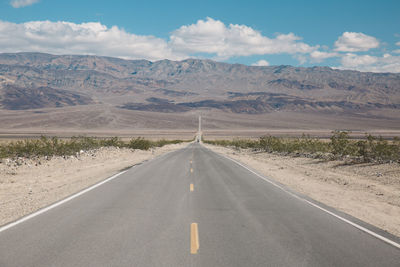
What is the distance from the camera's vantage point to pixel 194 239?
6930 mm

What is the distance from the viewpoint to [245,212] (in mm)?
9469

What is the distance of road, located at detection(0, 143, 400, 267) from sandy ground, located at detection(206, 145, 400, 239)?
4.23ft

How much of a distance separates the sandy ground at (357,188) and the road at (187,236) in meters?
1.29

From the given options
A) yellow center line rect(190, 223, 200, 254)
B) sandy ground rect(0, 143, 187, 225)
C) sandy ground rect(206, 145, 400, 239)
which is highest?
yellow center line rect(190, 223, 200, 254)

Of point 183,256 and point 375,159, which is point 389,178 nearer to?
point 375,159

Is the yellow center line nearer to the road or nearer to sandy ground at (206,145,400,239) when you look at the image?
the road

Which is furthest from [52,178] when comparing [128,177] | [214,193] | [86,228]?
[86,228]

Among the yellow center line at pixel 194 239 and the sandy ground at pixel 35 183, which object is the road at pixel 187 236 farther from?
the sandy ground at pixel 35 183

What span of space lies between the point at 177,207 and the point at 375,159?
1536 centimetres

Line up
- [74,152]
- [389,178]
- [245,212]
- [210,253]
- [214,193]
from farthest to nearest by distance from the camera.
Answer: [74,152], [389,178], [214,193], [245,212], [210,253]

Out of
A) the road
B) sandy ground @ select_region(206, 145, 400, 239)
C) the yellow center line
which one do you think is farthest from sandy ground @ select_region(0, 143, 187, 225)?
sandy ground @ select_region(206, 145, 400, 239)

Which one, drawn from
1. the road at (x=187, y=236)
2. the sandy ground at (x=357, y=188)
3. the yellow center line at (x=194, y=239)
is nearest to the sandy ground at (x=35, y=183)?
the road at (x=187, y=236)

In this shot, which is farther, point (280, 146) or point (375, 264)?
point (280, 146)

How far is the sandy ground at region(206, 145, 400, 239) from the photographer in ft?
32.2
